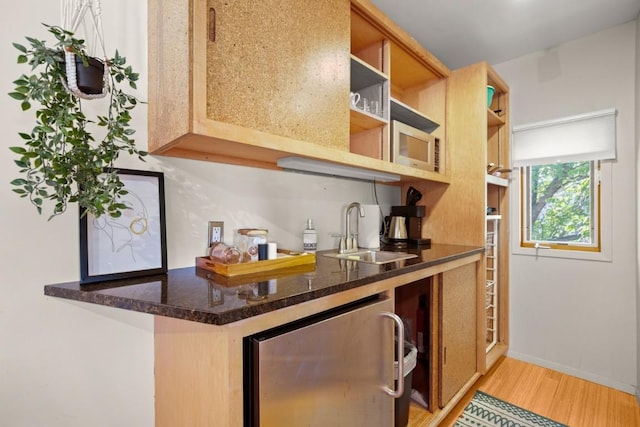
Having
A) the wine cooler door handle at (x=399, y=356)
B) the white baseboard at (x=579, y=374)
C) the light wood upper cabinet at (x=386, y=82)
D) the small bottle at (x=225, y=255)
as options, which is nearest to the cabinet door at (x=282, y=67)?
the light wood upper cabinet at (x=386, y=82)

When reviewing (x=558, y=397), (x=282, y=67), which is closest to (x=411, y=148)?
(x=282, y=67)

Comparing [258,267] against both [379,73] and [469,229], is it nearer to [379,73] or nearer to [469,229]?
[379,73]

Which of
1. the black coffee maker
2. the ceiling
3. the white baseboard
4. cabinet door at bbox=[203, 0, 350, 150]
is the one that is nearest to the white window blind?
the ceiling

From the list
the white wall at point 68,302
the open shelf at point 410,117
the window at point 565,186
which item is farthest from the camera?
the window at point 565,186

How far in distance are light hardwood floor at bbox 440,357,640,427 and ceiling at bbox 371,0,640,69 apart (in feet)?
8.33

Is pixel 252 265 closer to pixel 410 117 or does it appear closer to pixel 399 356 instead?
pixel 399 356

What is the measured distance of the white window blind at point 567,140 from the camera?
2121 millimetres

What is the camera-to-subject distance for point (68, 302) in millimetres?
921

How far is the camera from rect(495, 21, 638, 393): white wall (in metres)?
2.05

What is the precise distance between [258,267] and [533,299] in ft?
8.02

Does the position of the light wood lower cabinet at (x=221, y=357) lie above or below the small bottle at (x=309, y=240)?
Result: below

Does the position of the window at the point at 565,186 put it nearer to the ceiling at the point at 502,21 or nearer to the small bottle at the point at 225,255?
the ceiling at the point at 502,21

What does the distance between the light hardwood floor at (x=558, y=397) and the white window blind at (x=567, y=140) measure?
5.34 ft

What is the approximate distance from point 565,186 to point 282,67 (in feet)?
8.03
